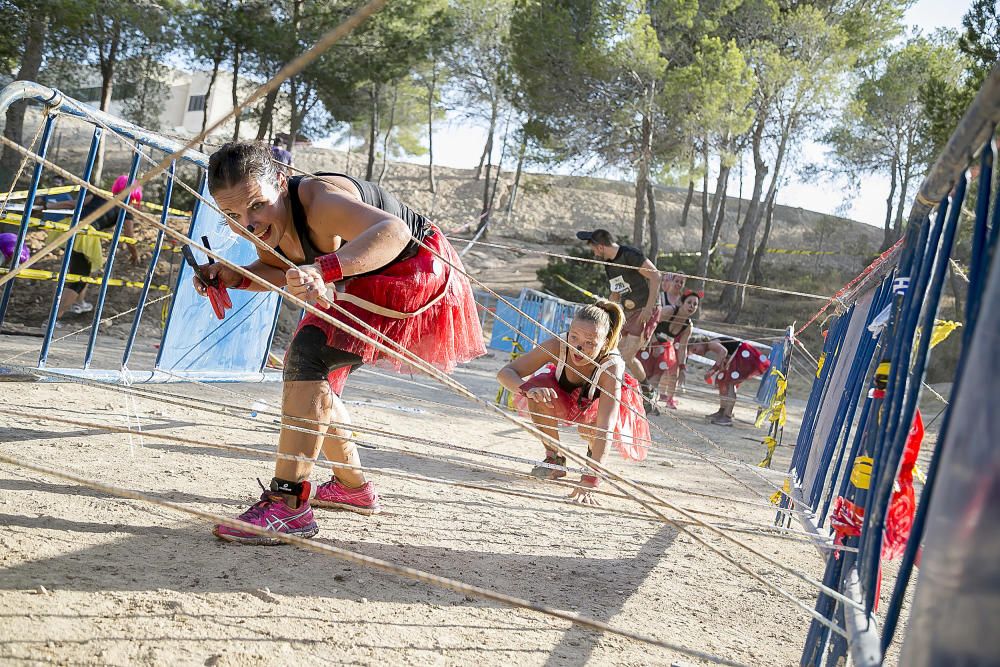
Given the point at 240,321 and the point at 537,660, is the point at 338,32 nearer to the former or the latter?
the point at 537,660

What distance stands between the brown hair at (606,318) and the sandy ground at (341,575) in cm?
80

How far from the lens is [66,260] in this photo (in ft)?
14.0

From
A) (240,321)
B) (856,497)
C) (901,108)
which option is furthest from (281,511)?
(901,108)

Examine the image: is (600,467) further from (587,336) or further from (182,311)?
(182,311)

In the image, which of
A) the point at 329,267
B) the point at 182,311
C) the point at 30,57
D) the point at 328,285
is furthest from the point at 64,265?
the point at 30,57

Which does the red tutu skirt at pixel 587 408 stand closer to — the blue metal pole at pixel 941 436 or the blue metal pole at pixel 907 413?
the blue metal pole at pixel 907 413

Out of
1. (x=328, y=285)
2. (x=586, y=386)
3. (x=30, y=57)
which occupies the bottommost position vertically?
(x=586, y=386)

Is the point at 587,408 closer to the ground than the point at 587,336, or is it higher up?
closer to the ground

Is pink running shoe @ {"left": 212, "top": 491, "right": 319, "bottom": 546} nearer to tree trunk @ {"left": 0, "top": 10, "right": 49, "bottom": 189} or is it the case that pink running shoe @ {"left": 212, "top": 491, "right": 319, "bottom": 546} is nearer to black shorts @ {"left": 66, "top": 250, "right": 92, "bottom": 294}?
black shorts @ {"left": 66, "top": 250, "right": 92, "bottom": 294}

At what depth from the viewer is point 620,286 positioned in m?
7.18

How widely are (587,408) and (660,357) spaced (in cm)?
510

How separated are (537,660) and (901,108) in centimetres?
3007

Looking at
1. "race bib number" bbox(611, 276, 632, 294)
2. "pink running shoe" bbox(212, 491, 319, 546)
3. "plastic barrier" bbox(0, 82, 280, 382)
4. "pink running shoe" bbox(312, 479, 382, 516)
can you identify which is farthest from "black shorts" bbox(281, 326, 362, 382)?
"race bib number" bbox(611, 276, 632, 294)

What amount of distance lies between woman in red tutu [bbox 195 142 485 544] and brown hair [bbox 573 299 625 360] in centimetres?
101
